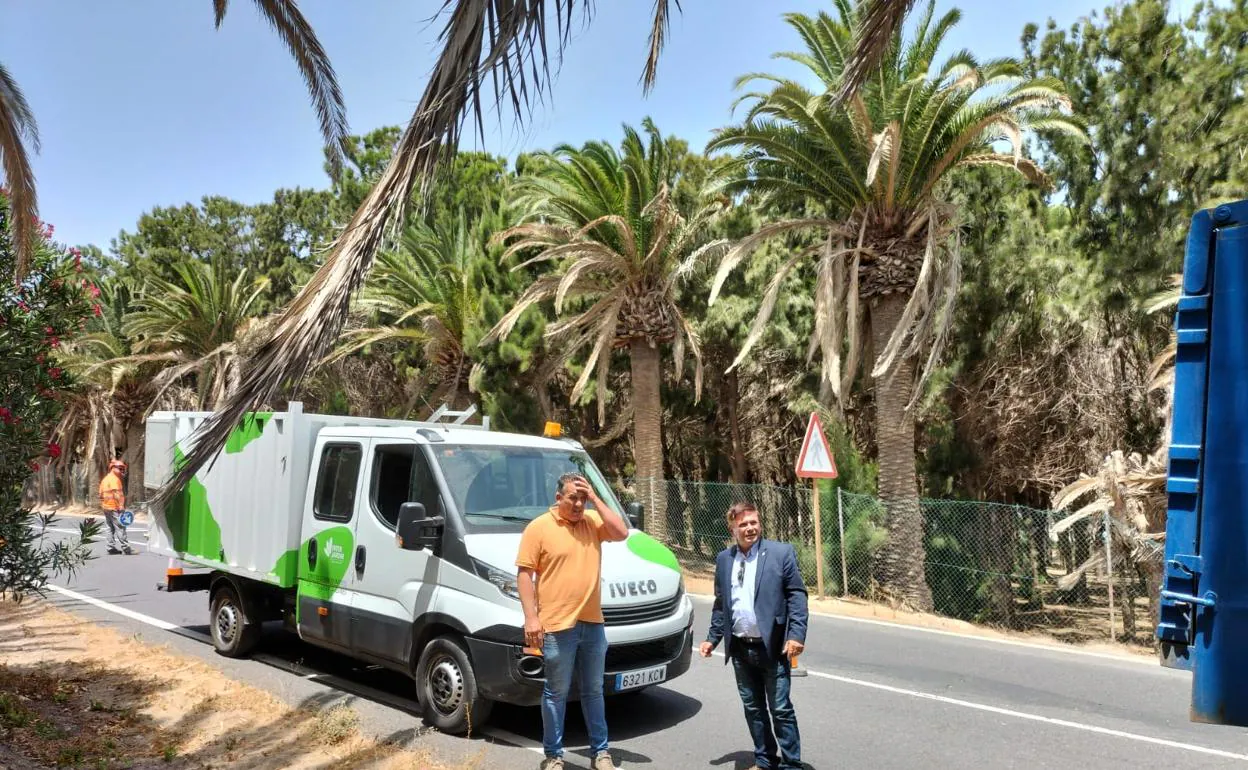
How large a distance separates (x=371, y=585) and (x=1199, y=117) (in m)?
14.4

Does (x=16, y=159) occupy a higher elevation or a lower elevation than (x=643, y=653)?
higher

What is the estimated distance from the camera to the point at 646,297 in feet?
60.5

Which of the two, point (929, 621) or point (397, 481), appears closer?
point (397, 481)

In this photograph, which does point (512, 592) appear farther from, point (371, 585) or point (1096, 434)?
point (1096, 434)

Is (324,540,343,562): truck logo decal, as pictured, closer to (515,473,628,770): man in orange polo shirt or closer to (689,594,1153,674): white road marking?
(515,473,628,770): man in orange polo shirt

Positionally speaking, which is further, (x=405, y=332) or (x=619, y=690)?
(x=405, y=332)

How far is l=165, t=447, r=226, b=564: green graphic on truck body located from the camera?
9047 mm

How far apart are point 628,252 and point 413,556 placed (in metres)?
12.0

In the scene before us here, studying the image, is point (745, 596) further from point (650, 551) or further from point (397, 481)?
point (397, 481)

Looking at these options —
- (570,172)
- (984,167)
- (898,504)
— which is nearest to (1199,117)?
(984,167)

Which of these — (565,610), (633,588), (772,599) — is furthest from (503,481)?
(772,599)

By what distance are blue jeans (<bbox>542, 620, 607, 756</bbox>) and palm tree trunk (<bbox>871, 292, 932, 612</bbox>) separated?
10.2 m

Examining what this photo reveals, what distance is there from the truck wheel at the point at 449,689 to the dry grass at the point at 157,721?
1.49 ft

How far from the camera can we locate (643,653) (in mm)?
6453
